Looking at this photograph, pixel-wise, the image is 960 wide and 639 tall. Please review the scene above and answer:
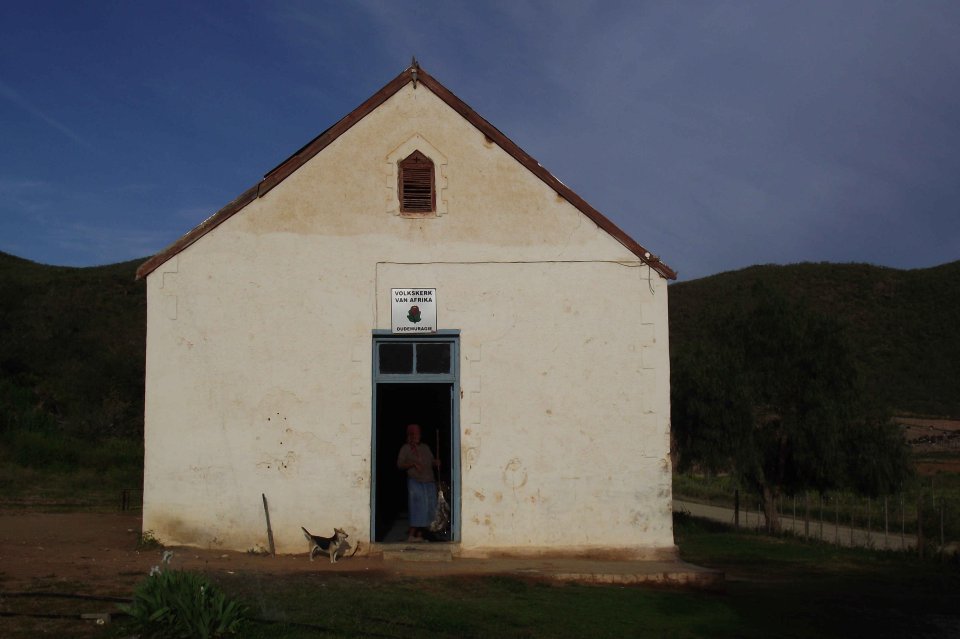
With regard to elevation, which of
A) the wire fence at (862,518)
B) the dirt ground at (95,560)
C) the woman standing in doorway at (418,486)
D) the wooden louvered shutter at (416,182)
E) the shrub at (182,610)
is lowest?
the wire fence at (862,518)

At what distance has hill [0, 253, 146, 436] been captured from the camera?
96.9 feet

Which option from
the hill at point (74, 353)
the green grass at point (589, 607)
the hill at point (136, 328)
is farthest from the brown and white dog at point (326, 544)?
the hill at point (74, 353)

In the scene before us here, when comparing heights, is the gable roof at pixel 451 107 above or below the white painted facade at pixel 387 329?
above

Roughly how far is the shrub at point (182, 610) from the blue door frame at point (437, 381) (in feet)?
15.9

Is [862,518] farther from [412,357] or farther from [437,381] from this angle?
[412,357]

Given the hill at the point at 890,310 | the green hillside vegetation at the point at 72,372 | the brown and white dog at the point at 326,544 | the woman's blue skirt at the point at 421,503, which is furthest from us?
the hill at the point at 890,310

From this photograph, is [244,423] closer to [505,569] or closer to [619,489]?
[505,569]

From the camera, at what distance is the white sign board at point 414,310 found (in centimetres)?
1223

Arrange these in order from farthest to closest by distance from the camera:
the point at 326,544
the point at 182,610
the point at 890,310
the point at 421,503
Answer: the point at 890,310, the point at 421,503, the point at 326,544, the point at 182,610

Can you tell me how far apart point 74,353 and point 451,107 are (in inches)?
1219

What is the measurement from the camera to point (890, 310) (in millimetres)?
66312

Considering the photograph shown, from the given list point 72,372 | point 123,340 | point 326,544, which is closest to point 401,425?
point 326,544

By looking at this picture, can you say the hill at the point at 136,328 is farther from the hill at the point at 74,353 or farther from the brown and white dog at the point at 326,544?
the brown and white dog at the point at 326,544

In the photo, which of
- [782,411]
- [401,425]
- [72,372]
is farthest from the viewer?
[72,372]
